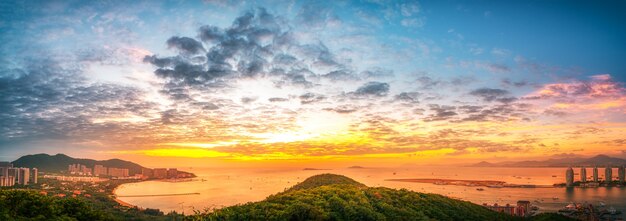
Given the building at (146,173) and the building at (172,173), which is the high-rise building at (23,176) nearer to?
the building at (146,173)

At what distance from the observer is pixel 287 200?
17.4 meters

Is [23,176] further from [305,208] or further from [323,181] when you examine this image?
[305,208]

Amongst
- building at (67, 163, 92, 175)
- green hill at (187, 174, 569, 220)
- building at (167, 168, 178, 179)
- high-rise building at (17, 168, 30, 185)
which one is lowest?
building at (167, 168, 178, 179)

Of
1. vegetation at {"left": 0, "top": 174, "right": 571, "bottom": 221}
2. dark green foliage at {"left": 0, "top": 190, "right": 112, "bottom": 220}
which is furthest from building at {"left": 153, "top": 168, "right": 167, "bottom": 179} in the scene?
dark green foliage at {"left": 0, "top": 190, "right": 112, "bottom": 220}

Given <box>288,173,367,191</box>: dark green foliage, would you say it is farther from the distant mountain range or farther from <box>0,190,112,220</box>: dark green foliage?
the distant mountain range

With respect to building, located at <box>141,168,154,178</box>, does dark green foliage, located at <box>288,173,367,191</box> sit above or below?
above

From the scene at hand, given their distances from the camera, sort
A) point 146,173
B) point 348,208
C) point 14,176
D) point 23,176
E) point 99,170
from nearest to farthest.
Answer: point 348,208
point 14,176
point 23,176
point 99,170
point 146,173

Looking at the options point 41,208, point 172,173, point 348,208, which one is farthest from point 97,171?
point 41,208

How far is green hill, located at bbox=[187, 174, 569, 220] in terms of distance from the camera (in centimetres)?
1416

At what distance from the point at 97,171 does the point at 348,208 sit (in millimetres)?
136095

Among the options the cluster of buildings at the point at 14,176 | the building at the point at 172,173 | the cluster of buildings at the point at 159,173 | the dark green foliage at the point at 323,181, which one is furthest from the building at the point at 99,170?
the dark green foliage at the point at 323,181

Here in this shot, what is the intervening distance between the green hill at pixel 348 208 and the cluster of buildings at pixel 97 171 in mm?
124328

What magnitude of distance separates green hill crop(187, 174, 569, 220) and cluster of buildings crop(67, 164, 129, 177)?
4895 inches

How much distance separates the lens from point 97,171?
125812 millimetres
